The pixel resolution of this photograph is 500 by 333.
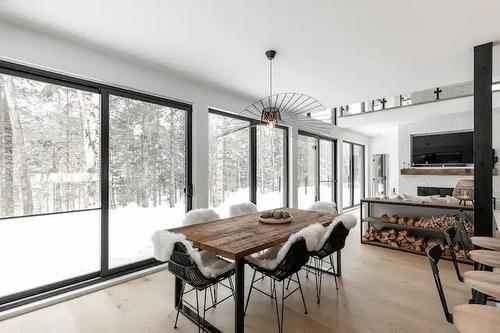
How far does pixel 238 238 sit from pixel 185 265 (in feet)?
1.64

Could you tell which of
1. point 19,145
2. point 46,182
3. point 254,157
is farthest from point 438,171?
point 19,145

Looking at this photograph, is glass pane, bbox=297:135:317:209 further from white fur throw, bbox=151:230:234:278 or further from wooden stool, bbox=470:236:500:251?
white fur throw, bbox=151:230:234:278

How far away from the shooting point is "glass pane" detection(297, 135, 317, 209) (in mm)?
6027

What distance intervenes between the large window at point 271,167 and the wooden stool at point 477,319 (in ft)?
13.0

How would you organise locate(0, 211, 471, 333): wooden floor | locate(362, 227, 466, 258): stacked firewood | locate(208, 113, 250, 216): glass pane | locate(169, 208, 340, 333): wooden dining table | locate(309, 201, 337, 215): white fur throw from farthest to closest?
locate(208, 113, 250, 216): glass pane → locate(362, 227, 466, 258): stacked firewood → locate(309, 201, 337, 215): white fur throw → locate(0, 211, 471, 333): wooden floor → locate(169, 208, 340, 333): wooden dining table

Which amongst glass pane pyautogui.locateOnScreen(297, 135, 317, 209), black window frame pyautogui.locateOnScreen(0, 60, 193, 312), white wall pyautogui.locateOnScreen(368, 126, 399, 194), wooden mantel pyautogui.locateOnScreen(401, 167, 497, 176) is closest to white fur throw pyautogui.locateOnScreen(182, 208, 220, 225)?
A: black window frame pyautogui.locateOnScreen(0, 60, 193, 312)

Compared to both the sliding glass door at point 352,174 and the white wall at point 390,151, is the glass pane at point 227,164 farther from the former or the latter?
the white wall at point 390,151

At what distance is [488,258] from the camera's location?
6.22 ft

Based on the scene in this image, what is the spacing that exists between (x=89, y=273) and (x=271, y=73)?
3388 millimetres

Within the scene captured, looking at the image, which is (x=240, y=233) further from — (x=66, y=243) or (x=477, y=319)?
(x=66, y=243)

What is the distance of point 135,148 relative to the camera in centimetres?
335

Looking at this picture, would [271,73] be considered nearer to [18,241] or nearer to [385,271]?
[385,271]

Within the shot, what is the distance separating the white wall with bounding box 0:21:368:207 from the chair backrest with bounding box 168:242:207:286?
1815 millimetres

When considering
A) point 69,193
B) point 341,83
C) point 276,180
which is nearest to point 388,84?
point 341,83
